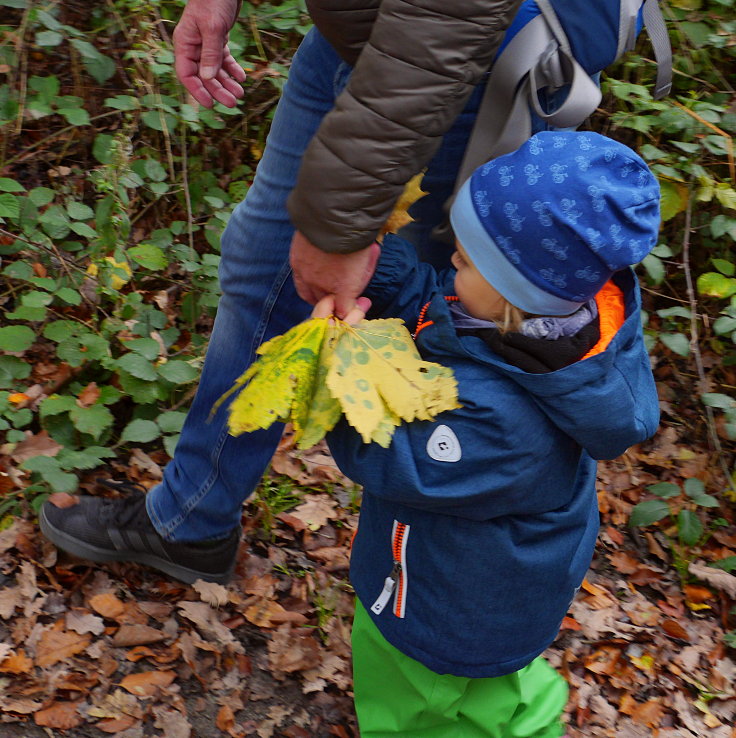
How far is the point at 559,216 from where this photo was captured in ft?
5.08

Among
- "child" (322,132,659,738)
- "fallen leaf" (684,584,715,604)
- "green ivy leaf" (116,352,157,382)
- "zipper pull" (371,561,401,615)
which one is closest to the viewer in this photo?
"child" (322,132,659,738)

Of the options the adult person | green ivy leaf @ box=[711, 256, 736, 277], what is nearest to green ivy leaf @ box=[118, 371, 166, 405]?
the adult person

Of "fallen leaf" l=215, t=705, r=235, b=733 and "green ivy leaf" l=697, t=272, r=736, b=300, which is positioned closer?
"fallen leaf" l=215, t=705, r=235, b=733

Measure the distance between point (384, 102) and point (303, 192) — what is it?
24cm

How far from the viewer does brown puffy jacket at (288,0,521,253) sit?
1470mm

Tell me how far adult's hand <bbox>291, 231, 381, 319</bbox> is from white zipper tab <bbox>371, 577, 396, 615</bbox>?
67cm

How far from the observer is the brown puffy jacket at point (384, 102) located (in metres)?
1.47

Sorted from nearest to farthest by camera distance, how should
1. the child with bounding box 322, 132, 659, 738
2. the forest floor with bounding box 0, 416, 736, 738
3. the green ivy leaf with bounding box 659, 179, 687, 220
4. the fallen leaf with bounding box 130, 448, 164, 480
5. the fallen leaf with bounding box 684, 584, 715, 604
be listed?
the child with bounding box 322, 132, 659, 738 < the forest floor with bounding box 0, 416, 736, 738 < the fallen leaf with bounding box 130, 448, 164, 480 < the fallen leaf with bounding box 684, 584, 715, 604 < the green ivy leaf with bounding box 659, 179, 687, 220

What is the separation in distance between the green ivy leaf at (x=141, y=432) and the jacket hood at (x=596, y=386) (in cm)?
139

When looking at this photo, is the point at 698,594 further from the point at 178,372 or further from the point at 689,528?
the point at 178,372

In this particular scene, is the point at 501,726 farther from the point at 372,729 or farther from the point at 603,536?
the point at 603,536

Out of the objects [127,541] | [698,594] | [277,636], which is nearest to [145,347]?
[127,541]

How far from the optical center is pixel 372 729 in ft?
7.20

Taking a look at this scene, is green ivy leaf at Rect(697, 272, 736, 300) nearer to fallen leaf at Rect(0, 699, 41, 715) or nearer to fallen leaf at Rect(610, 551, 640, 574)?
fallen leaf at Rect(610, 551, 640, 574)
